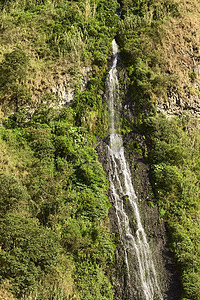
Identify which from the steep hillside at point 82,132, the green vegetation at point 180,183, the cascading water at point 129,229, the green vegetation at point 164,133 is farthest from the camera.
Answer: the green vegetation at point 164,133

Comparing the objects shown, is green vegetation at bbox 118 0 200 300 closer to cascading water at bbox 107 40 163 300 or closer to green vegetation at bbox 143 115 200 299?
green vegetation at bbox 143 115 200 299

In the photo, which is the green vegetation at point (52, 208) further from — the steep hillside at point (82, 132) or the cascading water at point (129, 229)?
the cascading water at point (129, 229)

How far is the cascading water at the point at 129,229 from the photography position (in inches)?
516

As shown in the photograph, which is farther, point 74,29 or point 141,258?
point 74,29

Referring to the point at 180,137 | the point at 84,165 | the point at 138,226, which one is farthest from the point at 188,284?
the point at 180,137

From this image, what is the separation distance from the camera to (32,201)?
12.1m

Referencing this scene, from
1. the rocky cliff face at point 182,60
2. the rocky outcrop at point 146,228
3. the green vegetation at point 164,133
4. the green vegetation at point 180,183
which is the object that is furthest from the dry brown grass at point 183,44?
the rocky outcrop at point 146,228

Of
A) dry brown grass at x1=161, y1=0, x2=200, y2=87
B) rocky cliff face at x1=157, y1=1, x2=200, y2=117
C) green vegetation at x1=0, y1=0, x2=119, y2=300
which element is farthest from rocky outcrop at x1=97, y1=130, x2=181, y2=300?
dry brown grass at x1=161, y1=0, x2=200, y2=87

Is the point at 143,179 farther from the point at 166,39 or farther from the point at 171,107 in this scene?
the point at 166,39

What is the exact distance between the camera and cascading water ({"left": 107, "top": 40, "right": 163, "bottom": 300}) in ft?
43.0

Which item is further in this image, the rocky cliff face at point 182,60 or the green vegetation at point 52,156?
the rocky cliff face at point 182,60

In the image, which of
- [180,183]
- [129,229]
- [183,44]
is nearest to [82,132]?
[129,229]

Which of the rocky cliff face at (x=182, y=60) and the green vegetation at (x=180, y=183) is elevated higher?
the rocky cliff face at (x=182, y=60)

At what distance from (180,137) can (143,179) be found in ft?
13.6
